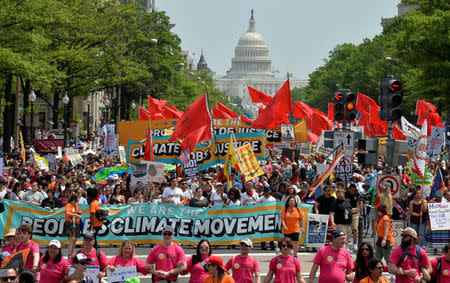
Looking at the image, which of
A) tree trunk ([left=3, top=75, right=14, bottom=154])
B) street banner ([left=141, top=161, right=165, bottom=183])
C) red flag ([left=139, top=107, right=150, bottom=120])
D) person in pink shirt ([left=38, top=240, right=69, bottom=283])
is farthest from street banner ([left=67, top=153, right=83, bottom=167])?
person in pink shirt ([left=38, top=240, right=69, bottom=283])

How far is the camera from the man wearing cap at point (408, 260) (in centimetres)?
1234

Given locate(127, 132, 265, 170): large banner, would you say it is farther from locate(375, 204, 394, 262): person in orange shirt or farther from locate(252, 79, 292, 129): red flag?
locate(375, 204, 394, 262): person in orange shirt

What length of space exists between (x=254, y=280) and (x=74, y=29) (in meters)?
37.3

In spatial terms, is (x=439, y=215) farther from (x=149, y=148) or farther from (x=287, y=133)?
(x=287, y=133)

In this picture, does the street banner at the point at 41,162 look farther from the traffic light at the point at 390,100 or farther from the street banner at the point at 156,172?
the traffic light at the point at 390,100

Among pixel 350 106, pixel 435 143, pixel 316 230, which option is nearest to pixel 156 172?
pixel 350 106

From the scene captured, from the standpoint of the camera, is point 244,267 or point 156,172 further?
point 156,172

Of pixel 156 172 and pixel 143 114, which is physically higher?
pixel 143 114

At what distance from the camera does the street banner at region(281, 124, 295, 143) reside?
34.8 meters

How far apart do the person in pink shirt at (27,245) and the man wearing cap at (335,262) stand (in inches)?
127

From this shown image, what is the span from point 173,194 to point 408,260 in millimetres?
9541

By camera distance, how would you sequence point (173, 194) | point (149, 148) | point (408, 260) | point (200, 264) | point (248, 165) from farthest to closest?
point (149, 148) → point (248, 165) → point (173, 194) → point (408, 260) → point (200, 264)

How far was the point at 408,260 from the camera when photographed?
12430 millimetres

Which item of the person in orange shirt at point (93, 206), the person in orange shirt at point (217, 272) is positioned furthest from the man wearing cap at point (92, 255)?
the person in orange shirt at point (93, 206)
